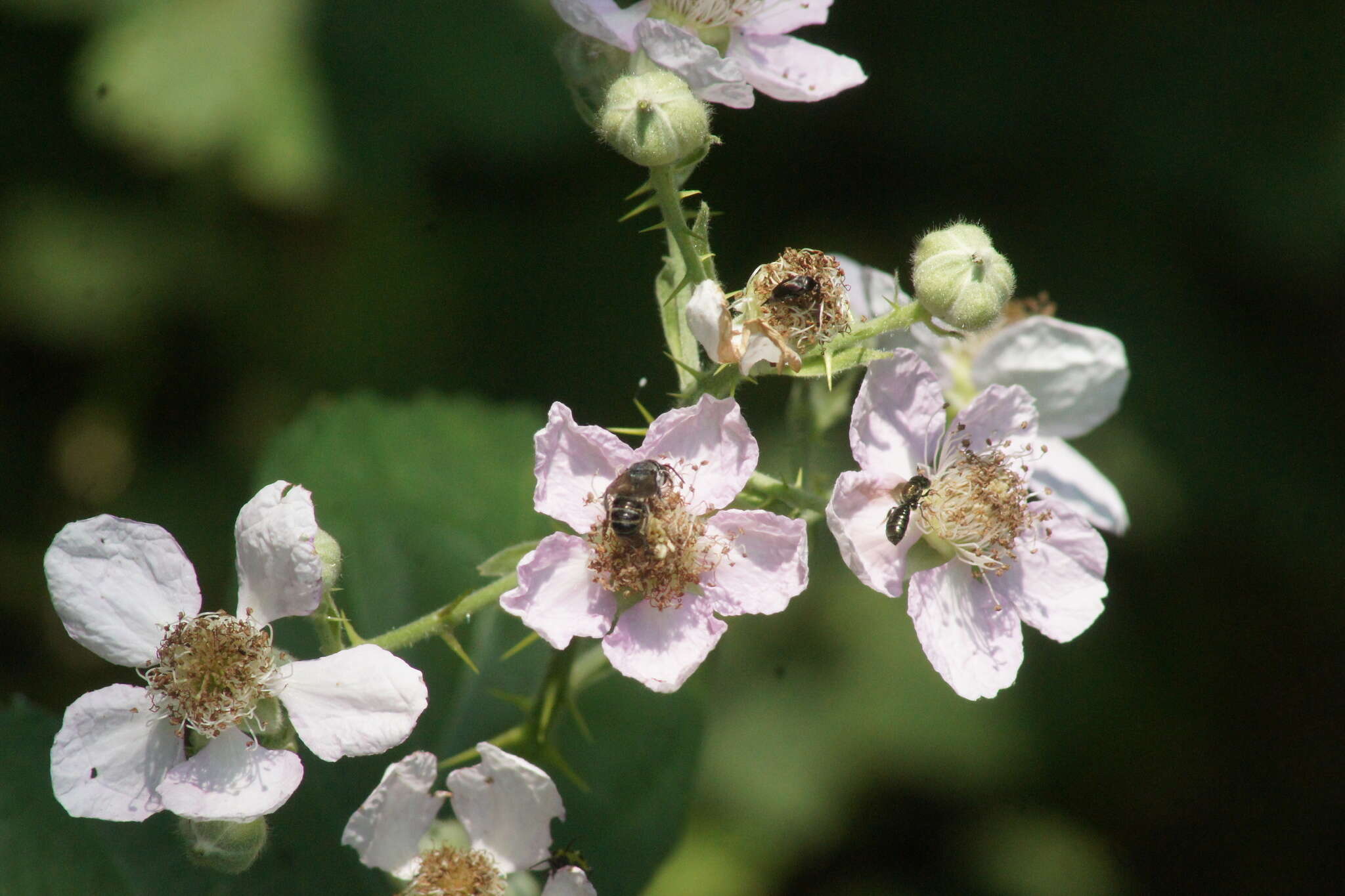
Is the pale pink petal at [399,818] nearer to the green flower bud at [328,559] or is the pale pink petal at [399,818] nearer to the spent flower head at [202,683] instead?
the spent flower head at [202,683]

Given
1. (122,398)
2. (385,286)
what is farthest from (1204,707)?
(122,398)

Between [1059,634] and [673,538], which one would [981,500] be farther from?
[673,538]

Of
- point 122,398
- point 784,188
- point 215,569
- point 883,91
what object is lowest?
point 215,569

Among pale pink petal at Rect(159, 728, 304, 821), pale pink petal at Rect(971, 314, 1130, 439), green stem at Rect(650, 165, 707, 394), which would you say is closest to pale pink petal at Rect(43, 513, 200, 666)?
pale pink petal at Rect(159, 728, 304, 821)

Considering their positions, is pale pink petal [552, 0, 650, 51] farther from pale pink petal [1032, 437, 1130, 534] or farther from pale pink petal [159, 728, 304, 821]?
pale pink petal [159, 728, 304, 821]

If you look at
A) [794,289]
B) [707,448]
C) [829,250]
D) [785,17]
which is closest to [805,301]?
[794,289]

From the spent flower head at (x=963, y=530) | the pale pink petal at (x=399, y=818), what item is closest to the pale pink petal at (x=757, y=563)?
the spent flower head at (x=963, y=530)
